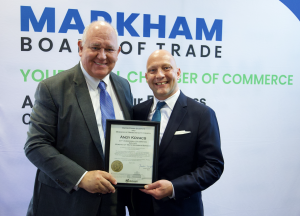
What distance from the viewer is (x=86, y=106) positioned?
1.81 metres

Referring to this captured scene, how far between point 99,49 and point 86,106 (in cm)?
44

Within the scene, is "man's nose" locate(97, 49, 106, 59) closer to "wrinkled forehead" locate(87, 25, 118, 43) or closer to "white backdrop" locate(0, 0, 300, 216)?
"wrinkled forehead" locate(87, 25, 118, 43)

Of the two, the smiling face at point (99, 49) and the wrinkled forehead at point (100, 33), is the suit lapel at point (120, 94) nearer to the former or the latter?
the smiling face at point (99, 49)

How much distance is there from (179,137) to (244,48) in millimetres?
2075

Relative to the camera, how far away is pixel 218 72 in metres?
3.31

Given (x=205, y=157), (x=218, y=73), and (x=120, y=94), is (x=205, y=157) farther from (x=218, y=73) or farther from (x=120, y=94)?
(x=218, y=73)

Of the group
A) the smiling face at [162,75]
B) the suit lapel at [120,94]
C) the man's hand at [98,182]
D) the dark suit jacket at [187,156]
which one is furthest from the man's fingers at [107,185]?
the smiling face at [162,75]

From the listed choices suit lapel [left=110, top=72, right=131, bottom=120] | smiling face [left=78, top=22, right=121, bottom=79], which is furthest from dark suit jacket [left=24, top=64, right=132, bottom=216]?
suit lapel [left=110, top=72, right=131, bottom=120]

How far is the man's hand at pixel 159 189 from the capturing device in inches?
65.9

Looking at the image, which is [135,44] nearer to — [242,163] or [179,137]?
[179,137]

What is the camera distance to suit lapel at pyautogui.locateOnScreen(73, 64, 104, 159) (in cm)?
177

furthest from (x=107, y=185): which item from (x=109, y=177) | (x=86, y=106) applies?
(x=86, y=106)

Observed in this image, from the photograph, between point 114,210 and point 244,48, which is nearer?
point 114,210

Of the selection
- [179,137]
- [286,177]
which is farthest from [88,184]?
[286,177]
